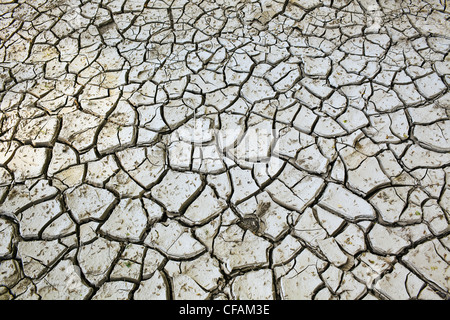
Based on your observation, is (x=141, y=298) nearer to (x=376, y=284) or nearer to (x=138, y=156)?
(x=138, y=156)

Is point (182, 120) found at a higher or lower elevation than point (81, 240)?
higher

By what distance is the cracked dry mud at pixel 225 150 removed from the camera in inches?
74.4

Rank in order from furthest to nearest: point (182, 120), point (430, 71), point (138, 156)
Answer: point (430, 71) < point (182, 120) < point (138, 156)

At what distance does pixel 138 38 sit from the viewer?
10.1ft

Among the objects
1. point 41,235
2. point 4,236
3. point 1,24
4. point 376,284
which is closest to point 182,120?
point 41,235

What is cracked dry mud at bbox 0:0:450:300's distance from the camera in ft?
6.20

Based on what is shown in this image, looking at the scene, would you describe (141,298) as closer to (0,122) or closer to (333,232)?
(333,232)

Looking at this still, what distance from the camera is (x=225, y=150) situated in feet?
7.77

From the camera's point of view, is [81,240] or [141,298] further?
[81,240]

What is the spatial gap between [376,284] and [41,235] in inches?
75.5

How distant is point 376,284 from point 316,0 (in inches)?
104
